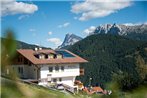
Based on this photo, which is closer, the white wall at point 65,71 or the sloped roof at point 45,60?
the white wall at point 65,71

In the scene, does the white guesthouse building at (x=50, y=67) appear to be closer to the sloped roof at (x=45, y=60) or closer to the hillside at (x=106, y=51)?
the sloped roof at (x=45, y=60)

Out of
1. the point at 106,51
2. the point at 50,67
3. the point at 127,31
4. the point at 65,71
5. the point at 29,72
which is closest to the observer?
the point at 50,67

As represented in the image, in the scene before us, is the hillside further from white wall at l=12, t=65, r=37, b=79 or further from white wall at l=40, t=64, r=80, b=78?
white wall at l=12, t=65, r=37, b=79

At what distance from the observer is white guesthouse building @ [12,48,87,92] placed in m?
28.0

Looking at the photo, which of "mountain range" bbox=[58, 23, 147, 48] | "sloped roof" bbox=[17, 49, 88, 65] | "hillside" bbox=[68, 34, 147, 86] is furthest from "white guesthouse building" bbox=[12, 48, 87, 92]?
"mountain range" bbox=[58, 23, 147, 48]

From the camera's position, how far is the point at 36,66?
2817 cm

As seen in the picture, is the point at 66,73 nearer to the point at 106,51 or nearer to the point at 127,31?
the point at 106,51

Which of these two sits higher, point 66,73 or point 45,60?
point 45,60

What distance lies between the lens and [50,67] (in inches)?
1129

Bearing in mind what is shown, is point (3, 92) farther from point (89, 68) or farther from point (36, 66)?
point (89, 68)

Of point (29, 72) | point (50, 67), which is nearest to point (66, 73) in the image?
point (50, 67)

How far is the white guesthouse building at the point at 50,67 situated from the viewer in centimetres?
2805

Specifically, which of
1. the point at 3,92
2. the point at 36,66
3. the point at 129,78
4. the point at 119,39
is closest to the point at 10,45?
the point at 3,92

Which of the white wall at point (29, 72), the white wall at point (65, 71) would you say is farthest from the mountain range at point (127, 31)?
the white wall at point (65, 71)
